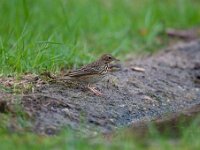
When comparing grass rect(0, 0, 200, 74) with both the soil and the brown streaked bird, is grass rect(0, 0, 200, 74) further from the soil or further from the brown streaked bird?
the soil

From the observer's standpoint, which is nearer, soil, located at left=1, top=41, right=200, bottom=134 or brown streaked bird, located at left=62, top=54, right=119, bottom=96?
soil, located at left=1, top=41, right=200, bottom=134

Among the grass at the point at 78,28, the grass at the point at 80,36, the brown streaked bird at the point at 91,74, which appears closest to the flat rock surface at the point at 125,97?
the brown streaked bird at the point at 91,74

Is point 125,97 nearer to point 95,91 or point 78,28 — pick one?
point 95,91

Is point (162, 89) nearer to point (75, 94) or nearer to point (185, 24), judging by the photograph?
point (75, 94)

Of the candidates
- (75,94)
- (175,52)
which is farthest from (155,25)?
(75,94)

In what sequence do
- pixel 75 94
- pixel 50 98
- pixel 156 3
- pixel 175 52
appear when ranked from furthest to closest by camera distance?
pixel 156 3, pixel 175 52, pixel 75 94, pixel 50 98

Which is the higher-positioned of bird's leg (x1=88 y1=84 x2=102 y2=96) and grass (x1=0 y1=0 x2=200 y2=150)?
grass (x1=0 y1=0 x2=200 y2=150)

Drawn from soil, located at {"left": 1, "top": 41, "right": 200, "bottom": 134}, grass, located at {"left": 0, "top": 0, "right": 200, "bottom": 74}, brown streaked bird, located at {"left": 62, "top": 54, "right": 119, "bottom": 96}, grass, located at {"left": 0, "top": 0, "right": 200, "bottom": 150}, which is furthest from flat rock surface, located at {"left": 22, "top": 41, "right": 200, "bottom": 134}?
grass, located at {"left": 0, "top": 0, "right": 200, "bottom": 74}
